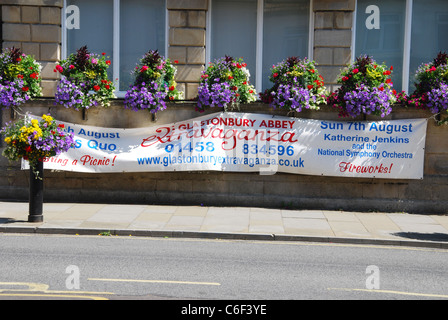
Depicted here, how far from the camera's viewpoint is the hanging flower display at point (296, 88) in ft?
43.3

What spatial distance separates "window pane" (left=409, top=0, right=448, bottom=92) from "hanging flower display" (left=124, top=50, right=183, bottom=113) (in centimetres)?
669

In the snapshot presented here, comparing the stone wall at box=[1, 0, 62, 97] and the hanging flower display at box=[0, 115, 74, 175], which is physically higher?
the stone wall at box=[1, 0, 62, 97]

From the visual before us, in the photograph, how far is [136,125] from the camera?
1382 cm

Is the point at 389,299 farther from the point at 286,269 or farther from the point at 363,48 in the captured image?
the point at 363,48

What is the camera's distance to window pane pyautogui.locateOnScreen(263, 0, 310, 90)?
50.0 ft

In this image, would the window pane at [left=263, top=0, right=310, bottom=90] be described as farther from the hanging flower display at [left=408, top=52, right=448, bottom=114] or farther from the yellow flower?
the yellow flower

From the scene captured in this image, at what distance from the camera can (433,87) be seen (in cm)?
1328

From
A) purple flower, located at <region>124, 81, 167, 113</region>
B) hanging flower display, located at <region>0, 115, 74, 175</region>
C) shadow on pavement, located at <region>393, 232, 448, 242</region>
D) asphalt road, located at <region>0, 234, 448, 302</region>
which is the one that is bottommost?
shadow on pavement, located at <region>393, 232, 448, 242</region>

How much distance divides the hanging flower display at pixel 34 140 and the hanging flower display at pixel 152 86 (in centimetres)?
266

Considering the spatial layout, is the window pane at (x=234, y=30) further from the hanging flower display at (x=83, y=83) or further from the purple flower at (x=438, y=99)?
the purple flower at (x=438, y=99)

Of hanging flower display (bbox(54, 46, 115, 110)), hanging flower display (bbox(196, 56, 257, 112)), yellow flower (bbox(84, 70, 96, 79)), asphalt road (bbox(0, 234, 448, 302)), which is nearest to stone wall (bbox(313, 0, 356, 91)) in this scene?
hanging flower display (bbox(196, 56, 257, 112))

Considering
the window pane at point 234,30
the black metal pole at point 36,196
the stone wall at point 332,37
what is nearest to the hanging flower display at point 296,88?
the stone wall at point 332,37

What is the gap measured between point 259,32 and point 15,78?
21.6ft

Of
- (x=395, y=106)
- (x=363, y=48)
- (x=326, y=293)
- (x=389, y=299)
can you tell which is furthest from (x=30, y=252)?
(x=363, y=48)
